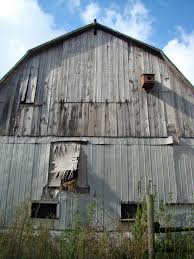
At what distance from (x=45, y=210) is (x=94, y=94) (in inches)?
170

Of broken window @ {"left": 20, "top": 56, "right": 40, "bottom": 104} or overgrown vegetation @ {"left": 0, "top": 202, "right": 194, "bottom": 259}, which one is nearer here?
overgrown vegetation @ {"left": 0, "top": 202, "right": 194, "bottom": 259}

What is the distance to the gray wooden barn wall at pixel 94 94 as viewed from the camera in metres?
10.7

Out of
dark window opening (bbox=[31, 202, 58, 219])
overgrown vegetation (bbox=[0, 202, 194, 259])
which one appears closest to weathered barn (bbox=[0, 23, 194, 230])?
dark window opening (bbox=[31, 202, 58, 219])

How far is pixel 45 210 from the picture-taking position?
9742 mm

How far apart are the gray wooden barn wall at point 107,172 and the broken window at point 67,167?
0.58ft

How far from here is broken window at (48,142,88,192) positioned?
32.1 feet

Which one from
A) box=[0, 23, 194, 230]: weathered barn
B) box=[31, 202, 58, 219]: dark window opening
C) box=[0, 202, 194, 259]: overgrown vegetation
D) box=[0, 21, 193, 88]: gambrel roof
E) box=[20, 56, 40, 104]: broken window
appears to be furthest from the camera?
box=[0, 21, 193, 88]: gambrel roof

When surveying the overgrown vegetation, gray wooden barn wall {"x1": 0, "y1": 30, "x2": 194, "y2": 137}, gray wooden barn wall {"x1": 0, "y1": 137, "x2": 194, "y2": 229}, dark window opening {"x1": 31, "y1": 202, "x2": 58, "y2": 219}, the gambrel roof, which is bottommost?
the overgrown vegetation

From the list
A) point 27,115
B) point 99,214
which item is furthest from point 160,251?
point 27,115

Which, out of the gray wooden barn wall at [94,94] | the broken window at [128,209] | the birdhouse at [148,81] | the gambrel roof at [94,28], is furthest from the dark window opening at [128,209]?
the gambrel roof at [94,28]

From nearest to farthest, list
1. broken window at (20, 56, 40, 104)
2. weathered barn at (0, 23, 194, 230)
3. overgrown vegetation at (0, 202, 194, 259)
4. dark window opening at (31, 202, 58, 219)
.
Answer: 1. overgrown vegetation at (0, 202, 194, 259)
2. dark window opening at (31, 202, 58, 219)
3. weathered barn at (0, 23, 194, 230)
4. broken window at (20, 56, 40, 104)

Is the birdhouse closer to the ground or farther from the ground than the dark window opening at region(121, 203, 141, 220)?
farther from the ground

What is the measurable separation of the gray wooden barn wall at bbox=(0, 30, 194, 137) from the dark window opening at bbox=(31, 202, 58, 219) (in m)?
2.30

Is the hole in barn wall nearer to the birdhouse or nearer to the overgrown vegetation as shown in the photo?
the overgrown vegetation
